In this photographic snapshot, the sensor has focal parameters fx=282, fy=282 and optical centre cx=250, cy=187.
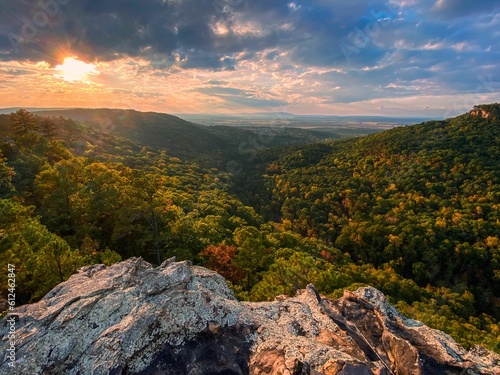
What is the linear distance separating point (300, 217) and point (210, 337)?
219 feet

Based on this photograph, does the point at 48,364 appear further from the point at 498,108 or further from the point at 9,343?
the point at 498,108

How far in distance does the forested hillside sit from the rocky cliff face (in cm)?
768

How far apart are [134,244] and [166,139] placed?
16673 centimetres

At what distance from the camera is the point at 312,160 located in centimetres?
11938

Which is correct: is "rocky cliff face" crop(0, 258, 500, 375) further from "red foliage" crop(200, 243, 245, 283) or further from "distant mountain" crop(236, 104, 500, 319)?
"distant mountain" crop(236, 104, 500, 319)

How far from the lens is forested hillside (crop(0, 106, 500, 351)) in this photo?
21.4 meters

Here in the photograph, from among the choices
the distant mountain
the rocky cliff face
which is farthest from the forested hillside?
the rocky cliff face

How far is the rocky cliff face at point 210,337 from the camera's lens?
7637 millimetres

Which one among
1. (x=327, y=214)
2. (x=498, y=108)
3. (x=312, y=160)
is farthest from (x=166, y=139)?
(x=498, y=108)

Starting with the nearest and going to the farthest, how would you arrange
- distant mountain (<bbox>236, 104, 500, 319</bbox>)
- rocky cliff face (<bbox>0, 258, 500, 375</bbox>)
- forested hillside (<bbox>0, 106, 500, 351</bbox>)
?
rocky cliff face (<bbox>0, 258, 500, 375</bbox>), forested hillside (<bbox>0, 106, 500, 351</bbox>), distant mountain (<bbox>236, 104, 500, 319</bbox>)

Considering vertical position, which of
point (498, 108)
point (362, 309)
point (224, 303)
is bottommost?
point (362, 309)

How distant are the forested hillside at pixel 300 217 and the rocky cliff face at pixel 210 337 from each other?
25.2 feet

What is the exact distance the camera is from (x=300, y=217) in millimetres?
73562

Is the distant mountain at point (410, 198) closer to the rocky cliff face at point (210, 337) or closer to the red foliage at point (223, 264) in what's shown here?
the red foliage at point (223, 264)
